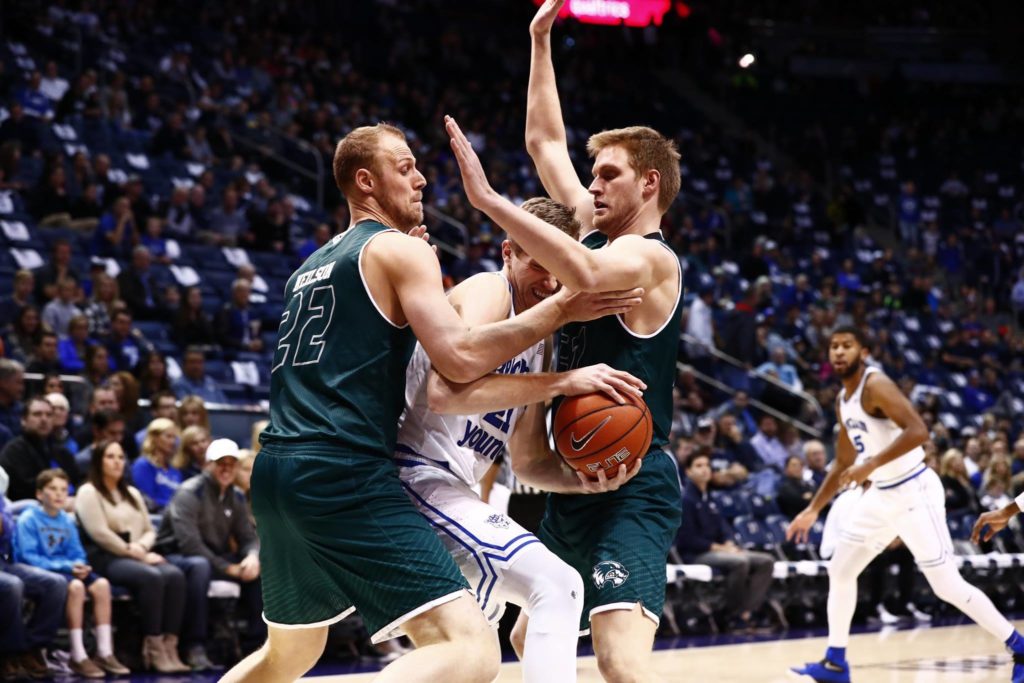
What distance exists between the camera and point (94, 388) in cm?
955

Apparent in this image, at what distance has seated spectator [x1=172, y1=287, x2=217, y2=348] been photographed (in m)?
11.3

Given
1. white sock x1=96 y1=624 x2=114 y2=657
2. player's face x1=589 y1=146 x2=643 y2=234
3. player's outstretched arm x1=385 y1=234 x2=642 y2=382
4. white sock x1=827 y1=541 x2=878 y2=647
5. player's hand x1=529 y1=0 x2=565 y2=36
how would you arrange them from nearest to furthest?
player's outstretched arm x1=385 y1=234 x2=642 y2=382
player's face x1=589 y1=146 x2=643 y2=234
player's hand x1=529 y1=0 x2=565 y2=36
white sock x1=96 y1=624 x2=114 y2=657
white sock x1=827 y1=541 x2=878 y2=647

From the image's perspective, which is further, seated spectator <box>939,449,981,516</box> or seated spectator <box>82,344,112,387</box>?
seated spectator <box>939,449,981,516</box>

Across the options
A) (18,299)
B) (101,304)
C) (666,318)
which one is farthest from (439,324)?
(101,304)

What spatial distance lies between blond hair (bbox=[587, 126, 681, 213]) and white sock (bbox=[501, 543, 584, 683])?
130 centimetres

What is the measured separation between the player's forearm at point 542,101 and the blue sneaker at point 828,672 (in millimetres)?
3811

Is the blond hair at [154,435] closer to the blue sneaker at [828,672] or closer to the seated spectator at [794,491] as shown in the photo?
the blue sneaker at [828,672]

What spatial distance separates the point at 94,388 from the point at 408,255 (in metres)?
6.50

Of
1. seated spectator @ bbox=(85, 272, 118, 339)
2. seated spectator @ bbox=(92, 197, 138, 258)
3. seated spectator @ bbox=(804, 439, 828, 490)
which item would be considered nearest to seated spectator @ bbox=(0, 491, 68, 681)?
seated spectator @ bbox=(85, 272, 118, 339)

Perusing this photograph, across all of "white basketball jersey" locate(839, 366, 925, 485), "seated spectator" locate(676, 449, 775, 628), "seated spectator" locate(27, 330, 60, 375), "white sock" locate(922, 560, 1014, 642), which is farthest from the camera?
"seated spectator" locate(676, 449, 775, 628)

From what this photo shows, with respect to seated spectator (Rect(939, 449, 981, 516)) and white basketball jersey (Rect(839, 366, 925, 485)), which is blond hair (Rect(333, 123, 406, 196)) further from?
seated spectator (Rect(939, 449, 981, 516))

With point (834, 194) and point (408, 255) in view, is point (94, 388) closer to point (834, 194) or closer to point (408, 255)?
point (408, 255)

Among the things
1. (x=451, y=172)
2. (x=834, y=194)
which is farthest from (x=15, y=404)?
(x=834, y=194)

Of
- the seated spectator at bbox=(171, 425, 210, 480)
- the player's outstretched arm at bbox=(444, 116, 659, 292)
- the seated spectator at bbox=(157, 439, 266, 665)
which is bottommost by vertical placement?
the seated spectator at bbox=(157, 439, 266, 665)
